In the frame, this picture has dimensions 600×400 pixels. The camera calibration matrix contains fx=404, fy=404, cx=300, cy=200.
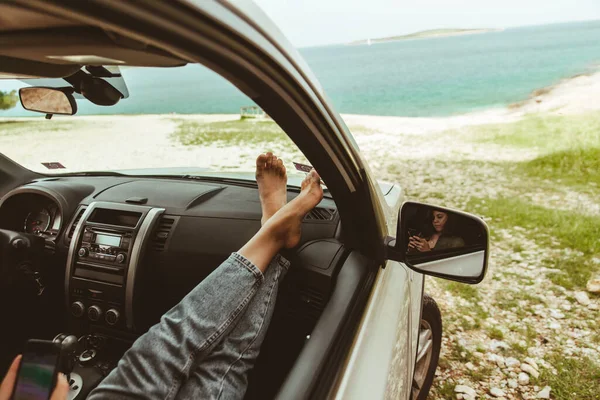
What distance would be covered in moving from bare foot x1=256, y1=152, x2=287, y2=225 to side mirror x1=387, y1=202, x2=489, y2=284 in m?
0.60

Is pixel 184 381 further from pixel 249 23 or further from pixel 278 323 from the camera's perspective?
pixel 249 23

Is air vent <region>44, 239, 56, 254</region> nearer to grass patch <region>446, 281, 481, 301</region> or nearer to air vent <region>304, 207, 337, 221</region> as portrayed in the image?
air vent <region>304, 207, 337, 221</region>

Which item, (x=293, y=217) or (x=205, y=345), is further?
(x=293, y=217)

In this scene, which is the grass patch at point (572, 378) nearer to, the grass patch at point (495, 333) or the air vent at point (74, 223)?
the grass patch at point (495, 333)

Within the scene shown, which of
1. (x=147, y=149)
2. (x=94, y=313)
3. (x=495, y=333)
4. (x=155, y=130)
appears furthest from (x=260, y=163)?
(x=147, y=149)

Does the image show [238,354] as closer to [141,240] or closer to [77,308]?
[141,240]

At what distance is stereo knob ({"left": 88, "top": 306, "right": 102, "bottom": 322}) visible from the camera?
1.97m

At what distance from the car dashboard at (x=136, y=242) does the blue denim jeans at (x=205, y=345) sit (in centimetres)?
23

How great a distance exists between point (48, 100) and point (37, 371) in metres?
1.42

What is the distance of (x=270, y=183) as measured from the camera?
6.02 ft

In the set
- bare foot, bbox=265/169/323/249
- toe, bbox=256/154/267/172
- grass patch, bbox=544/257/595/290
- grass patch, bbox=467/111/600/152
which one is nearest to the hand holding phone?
bare foot, bbox=265/169/323/249

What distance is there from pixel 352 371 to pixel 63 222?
1.81m

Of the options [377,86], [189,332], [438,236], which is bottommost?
[189,332]

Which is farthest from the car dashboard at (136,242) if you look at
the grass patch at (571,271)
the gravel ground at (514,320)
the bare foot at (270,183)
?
the grass patch at (571,271)
